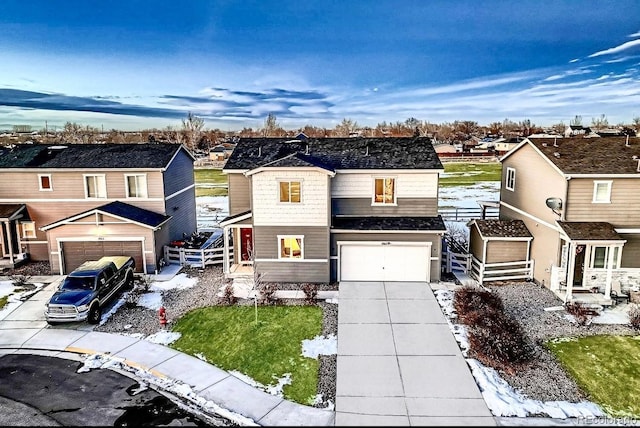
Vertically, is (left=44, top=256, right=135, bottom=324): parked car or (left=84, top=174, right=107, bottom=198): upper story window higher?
(left=84, top=174, right=107, bottom=198): upper story window

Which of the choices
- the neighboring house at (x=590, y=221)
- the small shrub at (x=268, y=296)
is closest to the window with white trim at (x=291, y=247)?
the small shrub at (x=268, y=296)

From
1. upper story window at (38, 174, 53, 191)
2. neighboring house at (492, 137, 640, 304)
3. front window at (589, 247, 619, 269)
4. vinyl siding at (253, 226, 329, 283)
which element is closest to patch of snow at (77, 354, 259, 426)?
vinyl siding at (253, 226, 329, 283)

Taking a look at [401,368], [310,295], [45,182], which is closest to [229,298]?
[310,295]

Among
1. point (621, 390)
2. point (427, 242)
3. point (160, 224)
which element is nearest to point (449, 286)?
point (427, 242)

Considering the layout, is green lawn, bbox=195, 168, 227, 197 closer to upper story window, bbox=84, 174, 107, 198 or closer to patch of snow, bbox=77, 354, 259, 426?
upper story window, bbox=84, 174, 107, 198

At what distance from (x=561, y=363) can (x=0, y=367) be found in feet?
58.2

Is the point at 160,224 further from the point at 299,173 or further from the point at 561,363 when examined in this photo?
the point at 561,363

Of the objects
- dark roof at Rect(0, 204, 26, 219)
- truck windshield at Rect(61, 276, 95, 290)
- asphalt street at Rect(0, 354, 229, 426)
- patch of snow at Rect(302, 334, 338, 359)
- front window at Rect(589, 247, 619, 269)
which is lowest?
asphalt street at Rect(0, 354, 229, 426)

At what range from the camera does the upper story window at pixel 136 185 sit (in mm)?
23531

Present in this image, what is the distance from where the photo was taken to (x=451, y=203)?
133ft

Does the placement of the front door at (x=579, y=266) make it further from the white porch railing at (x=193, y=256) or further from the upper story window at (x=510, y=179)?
the white porch railing at (x=193, y=256)

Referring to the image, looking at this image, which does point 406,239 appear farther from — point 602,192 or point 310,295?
point 602,192

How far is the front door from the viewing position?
19.1 m

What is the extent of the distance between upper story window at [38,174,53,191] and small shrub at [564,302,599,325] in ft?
86.4
